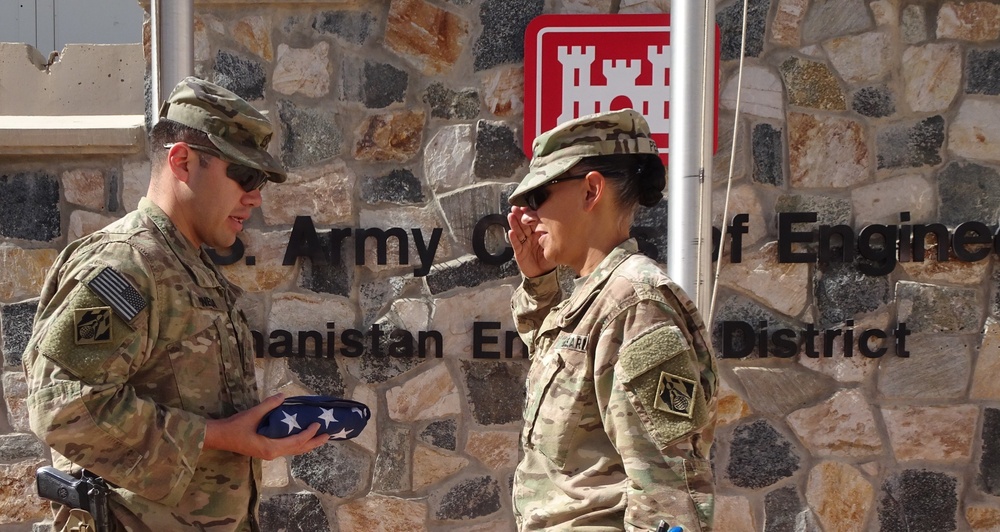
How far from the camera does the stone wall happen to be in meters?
4.12

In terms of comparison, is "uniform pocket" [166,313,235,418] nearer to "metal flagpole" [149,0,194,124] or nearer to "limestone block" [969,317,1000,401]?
"metal flagpole" [149,0,194,124]

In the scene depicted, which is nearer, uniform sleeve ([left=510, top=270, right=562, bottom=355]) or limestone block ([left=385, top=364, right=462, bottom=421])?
uniform sleeve ([left=510, top=270, right=562, bottom=355])

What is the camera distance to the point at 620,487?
1.86 m

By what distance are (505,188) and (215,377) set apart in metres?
2.26

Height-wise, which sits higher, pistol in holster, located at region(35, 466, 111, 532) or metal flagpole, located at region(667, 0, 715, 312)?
metal flagpole, located at region(667, 0, 715, 312)

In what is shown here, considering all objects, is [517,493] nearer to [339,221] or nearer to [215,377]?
[215,377]

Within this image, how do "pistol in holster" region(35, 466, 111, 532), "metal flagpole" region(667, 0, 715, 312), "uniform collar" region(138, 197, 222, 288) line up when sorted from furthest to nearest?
"metal flagpole" region(667, 0, 715, 312) < "uniform collar" region(138, 197, 222, 288) < "pistol in holster" region(35, 466, 111, 532)

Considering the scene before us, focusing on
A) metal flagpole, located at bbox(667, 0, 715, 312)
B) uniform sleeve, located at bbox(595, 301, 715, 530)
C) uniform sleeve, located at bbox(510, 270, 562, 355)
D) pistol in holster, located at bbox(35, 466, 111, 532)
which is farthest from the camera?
metal flagpole, located at bbox(667, 0, 715, 312)

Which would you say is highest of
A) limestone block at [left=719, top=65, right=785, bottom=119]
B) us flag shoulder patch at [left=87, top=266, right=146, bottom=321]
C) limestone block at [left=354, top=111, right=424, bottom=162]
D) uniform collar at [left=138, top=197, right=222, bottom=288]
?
limestone block at [left=719, top=65, right=785, bottom=119]

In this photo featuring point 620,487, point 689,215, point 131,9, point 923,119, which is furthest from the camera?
point 131,9

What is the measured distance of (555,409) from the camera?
1.97 m

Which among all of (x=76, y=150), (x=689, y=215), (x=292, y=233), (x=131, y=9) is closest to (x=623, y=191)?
(x=689, y=215)

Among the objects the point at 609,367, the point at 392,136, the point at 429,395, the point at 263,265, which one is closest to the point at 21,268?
the point at 263,265

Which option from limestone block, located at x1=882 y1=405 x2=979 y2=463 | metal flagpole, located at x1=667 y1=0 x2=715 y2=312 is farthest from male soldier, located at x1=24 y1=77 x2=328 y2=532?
limestone block, located at x1=882 y1=405 x2=979 y2=463
